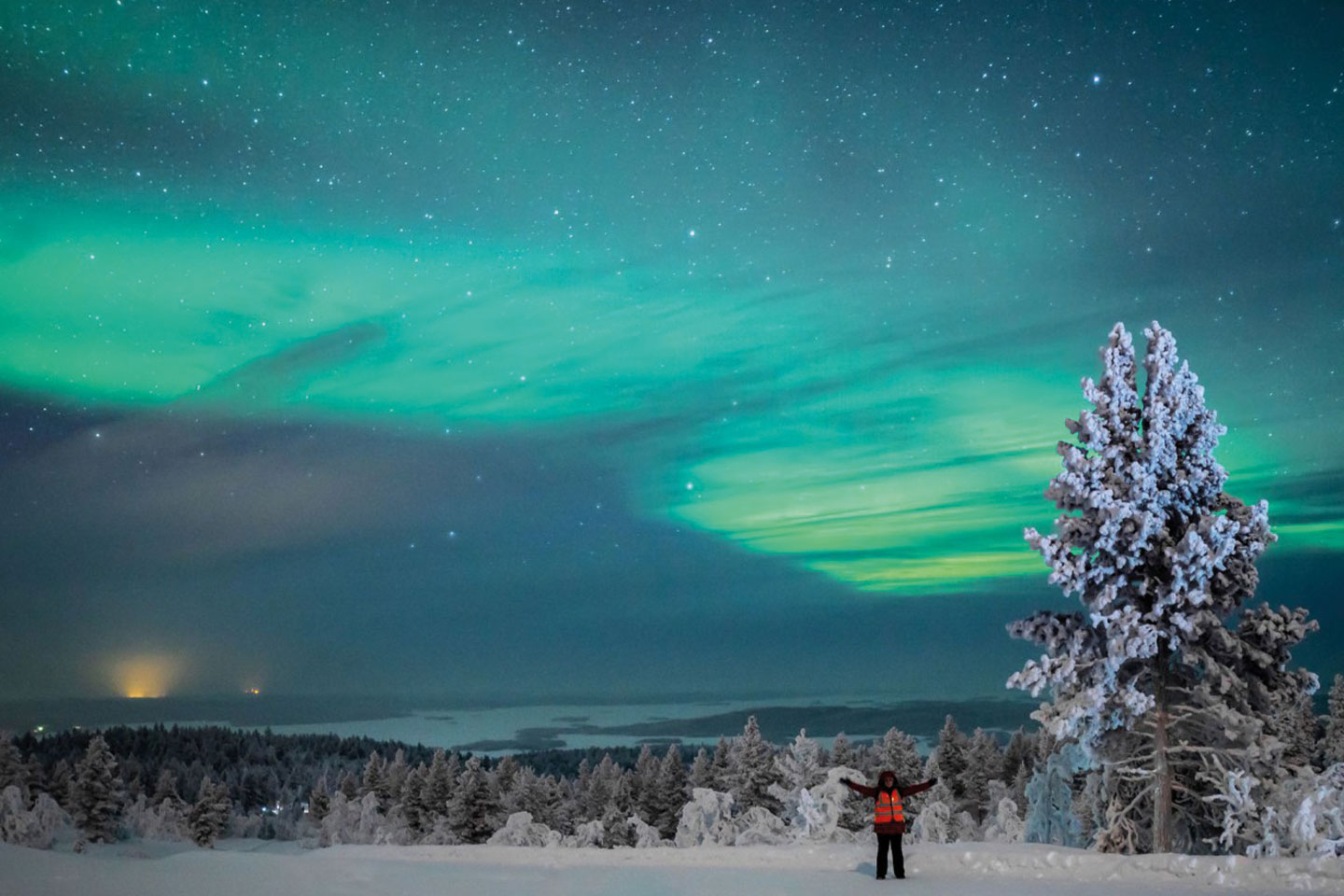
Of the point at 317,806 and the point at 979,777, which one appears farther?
the point at 317,806

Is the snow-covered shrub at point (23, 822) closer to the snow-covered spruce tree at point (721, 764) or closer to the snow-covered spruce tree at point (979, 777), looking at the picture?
the snow-covered spruce tree at point (721, 764)

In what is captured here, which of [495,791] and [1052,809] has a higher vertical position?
[1052,809]

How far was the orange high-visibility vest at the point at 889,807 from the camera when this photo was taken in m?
15.5

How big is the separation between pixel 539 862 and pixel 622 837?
3849 cm

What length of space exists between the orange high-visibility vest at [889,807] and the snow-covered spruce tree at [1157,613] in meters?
5.40

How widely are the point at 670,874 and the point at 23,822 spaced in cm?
3344

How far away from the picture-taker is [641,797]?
203 feet

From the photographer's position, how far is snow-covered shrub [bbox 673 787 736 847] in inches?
1389

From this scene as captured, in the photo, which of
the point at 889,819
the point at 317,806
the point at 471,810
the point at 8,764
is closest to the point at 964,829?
the point at 471,810

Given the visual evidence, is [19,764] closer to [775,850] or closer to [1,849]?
[1,849]

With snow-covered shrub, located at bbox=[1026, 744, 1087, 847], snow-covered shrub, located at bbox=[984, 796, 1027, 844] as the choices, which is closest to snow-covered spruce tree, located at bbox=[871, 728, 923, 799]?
snow-covered shrub, located at bbox=[984, 796, 1027, 844]

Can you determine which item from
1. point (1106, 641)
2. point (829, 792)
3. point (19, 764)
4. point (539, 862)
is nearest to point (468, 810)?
point (19, 764)

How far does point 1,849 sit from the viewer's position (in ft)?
49.8

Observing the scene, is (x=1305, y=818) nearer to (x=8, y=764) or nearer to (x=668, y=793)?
(x=668, y=793)
